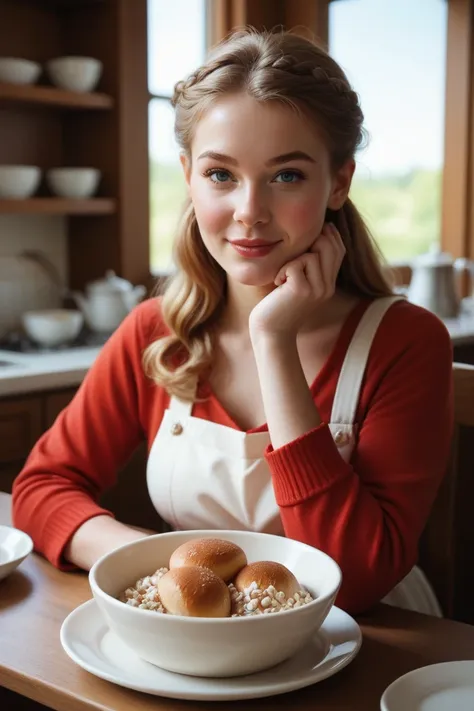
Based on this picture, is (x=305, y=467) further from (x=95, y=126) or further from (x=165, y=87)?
(x=165, y=87)

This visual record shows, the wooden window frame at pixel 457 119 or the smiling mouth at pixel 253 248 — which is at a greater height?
the wooden window frame at pixel 457 119

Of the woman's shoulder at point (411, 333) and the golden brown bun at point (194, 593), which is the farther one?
the woman's shoulder at point (411, 333)

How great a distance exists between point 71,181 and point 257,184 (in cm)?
187

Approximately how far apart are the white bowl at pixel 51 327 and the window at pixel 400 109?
1.81 meters

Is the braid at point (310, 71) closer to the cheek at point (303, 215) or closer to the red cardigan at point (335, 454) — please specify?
the cheek at point (303, 215)

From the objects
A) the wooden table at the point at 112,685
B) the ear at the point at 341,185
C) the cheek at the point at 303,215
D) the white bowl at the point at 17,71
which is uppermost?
the white bowl at the point at 17,71

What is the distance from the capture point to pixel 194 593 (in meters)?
0.83

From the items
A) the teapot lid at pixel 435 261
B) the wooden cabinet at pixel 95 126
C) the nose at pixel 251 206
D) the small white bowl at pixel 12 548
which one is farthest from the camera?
the teapot lid at pixel 435 261

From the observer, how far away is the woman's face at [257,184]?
3.95 feet

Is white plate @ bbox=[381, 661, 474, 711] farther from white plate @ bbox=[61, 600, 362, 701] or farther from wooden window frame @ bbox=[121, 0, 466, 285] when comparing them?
wooden window frame @ bbox=[121, 0, 466, 285]

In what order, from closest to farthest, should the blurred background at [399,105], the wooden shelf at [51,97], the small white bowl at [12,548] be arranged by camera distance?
1. the small white bowl at [12,548]
2. the wooden shelf at [51,97]
3. the blurred background at [399,105]

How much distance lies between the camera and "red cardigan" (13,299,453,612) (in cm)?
112

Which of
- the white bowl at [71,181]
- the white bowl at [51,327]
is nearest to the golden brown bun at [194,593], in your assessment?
the white bowl at [51,327]

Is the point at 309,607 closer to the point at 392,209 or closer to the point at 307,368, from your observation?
the point at 307,368
